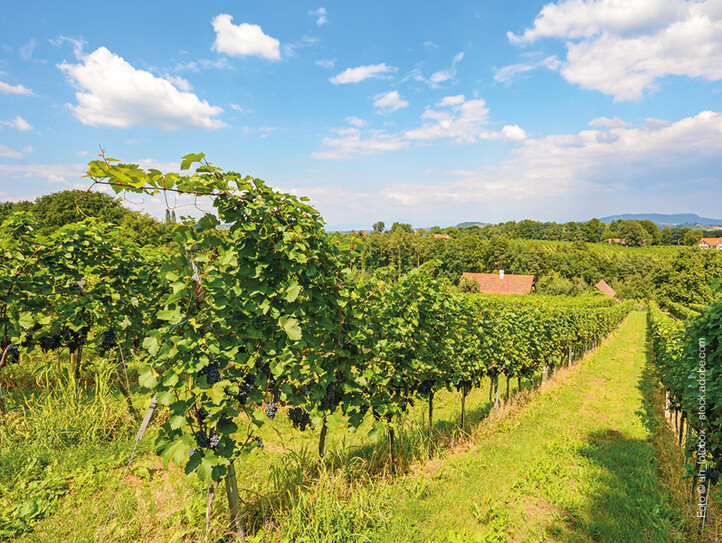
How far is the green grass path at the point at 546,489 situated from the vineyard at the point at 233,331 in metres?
0.75

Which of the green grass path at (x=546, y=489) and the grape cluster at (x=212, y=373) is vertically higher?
the grape cluster at (x=212, y=373)

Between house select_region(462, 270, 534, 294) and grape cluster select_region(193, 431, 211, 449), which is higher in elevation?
grape cluster select_region(193, 431, 211, 449)

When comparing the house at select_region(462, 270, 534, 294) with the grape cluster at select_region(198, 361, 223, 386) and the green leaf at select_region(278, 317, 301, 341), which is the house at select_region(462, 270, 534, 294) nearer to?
the green leaf at select_region(278, 317, 301, 341)

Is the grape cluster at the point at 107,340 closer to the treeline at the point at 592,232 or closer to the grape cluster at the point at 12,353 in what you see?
the grape cluster at the point at 12,353

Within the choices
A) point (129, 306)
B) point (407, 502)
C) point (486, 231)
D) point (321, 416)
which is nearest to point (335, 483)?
point (321, 416)

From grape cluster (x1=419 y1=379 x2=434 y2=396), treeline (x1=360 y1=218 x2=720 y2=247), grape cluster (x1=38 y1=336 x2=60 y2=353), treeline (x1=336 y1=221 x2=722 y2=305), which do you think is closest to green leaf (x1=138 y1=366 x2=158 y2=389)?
grape cluster (x1=419 y1=379 x2=434 y2=396)

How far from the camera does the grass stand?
3.32 metres

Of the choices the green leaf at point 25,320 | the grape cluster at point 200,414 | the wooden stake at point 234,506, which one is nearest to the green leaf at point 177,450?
the grape cluster at point 200,414

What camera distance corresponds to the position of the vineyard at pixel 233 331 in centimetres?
260

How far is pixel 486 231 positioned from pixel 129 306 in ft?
463

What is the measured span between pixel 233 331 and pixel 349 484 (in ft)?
8.52

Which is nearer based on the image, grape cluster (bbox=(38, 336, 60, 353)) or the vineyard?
the vineyard

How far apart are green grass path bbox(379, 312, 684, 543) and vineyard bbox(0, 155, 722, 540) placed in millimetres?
745

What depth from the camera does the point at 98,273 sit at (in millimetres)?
5652
